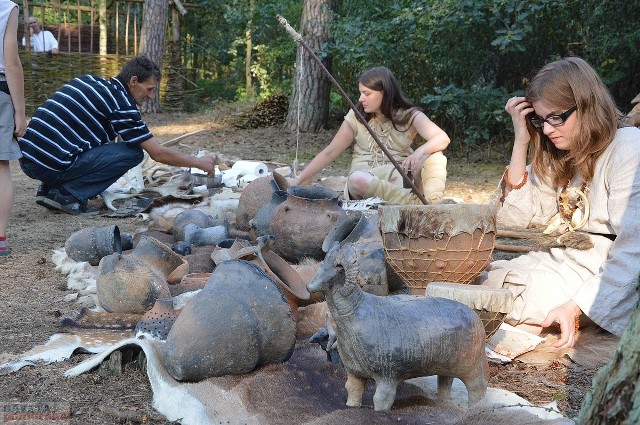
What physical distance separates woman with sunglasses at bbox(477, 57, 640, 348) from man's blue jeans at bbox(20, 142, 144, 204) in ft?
→ 12.6

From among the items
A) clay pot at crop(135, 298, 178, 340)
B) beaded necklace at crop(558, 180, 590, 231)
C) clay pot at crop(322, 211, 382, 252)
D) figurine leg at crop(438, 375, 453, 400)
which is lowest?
clay pot at crop(135, 298, 178, 340)

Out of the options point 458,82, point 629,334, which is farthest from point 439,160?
point 458,82

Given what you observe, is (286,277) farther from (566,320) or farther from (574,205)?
(574,205)

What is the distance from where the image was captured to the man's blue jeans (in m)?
6.36

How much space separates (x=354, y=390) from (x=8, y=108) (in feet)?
11.4

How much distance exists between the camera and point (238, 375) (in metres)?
2.70

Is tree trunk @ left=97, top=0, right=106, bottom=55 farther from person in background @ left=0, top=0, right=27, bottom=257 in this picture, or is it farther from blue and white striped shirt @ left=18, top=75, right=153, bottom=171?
person in background @ left=0, top=0, right=27, bottom=257

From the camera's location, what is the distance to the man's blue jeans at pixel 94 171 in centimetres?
636

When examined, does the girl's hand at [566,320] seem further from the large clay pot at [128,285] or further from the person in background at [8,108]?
the person in background at [8,108]

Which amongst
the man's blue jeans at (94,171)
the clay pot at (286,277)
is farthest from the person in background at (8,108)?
the clay pot at (286,277)

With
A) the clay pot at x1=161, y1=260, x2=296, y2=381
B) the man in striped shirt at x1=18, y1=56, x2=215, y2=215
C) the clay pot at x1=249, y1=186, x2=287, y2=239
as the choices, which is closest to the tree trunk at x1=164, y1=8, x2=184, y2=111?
the man in striped shirt at x1=18, y1=56, x2=215, y2=215

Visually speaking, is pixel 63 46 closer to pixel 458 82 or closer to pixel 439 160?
pixel 458 82

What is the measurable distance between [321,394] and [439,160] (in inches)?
142

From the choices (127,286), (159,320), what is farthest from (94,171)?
(159,320)
